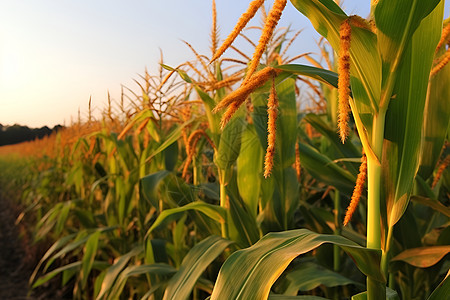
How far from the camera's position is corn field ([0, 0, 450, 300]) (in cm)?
63

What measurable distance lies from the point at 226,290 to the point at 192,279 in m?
0.39

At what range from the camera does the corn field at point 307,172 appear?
0.63 metres

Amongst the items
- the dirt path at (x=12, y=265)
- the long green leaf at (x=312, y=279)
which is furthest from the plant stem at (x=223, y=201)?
the dirt path at (x=12, y=265)

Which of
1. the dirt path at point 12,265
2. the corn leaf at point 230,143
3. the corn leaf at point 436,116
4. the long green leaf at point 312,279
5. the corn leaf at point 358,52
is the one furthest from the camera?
the dirt path at point 12,265

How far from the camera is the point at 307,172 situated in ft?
5.16

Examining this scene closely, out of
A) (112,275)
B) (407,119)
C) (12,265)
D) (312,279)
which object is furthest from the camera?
(12,265)

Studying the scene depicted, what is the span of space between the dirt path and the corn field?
0.85 metres

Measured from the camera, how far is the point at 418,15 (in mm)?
612

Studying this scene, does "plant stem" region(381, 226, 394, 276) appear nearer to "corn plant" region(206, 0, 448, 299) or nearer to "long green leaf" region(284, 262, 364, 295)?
"corn plant" region(206, 0, 448, 299)

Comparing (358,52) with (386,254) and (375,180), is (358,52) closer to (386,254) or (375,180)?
(375,180)

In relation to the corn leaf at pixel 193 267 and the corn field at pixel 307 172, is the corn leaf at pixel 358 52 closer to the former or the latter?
the corn field at pixel 307 172

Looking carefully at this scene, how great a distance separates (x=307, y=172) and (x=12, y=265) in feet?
11.5

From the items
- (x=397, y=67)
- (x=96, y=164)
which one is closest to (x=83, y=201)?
(x=96, y=164)

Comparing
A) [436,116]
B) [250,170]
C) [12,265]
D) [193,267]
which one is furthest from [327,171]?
[12,265]
